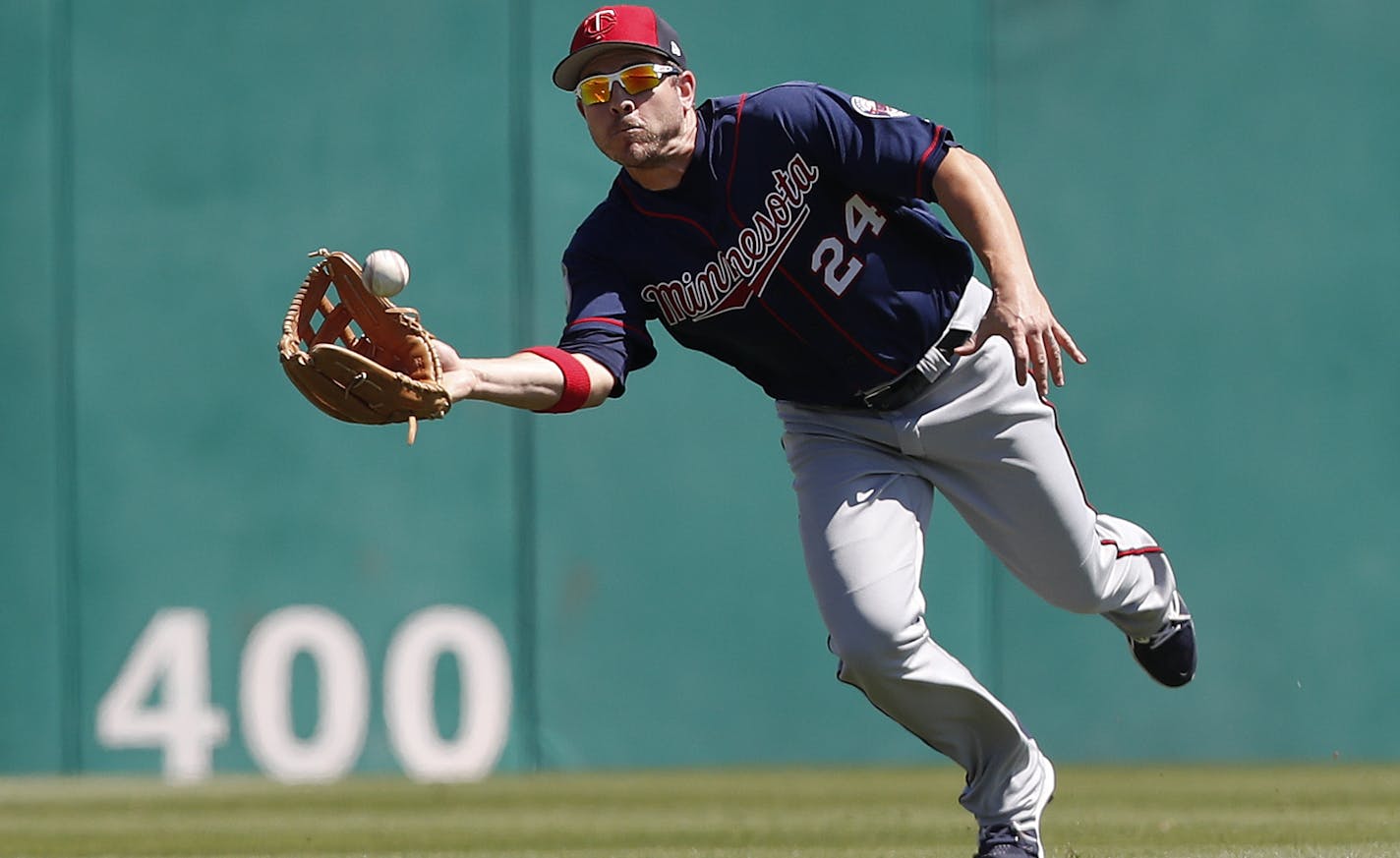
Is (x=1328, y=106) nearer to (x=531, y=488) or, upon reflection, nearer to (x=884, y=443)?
(x=531, y=488)

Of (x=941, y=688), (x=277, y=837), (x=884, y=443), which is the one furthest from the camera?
(x=277, y=837)

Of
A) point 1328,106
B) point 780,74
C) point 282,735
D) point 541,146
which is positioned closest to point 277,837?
point 282,735

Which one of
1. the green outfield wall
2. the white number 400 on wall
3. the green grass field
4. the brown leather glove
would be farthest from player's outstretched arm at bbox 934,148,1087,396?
the white number 400 on wall

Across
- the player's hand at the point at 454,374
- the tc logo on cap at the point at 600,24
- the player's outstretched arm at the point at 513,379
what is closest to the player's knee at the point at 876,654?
the player's outstretched arm at the point at 513,379

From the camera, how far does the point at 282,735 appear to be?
6.34 meters

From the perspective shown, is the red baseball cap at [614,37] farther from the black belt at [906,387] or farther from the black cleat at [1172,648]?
the black cleat at [1172,648]

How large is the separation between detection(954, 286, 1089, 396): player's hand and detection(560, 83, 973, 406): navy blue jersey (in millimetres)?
396

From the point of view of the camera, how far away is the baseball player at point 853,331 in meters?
3.48

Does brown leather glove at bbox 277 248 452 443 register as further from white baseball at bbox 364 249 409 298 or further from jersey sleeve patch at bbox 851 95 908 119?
jersey sleeve patch at bbox 851 95 908 119

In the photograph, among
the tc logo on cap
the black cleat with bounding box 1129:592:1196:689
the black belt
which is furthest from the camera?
the black cleat with bounding box 1129:592:1196:689

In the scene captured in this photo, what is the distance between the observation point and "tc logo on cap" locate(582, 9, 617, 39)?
3.47 meters

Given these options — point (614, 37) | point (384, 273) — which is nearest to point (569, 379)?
point (384, 273)

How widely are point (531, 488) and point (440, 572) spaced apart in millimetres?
446

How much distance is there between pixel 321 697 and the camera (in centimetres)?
637
